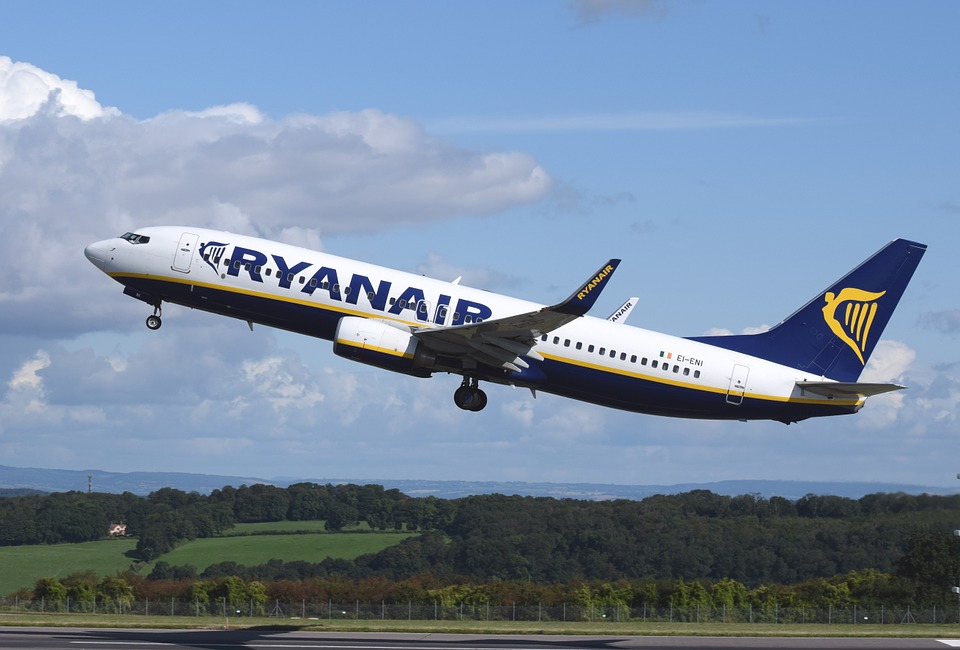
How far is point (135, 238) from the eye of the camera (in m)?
57.2

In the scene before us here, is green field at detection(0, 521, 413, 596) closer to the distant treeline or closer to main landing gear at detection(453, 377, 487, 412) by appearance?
the distant treeline

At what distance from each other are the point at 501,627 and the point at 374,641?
1229 cm

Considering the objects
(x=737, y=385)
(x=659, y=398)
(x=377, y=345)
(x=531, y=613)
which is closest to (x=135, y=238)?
(x=377, y=345)

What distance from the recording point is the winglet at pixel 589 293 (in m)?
48.9

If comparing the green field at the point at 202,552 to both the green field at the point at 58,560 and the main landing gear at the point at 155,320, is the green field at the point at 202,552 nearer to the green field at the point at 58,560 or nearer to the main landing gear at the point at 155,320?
the green field at the point at 58,560

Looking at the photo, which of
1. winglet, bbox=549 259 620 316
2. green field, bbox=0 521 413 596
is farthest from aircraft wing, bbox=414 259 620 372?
green field, bbox=0 521 413 596

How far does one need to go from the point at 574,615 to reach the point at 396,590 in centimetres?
1918

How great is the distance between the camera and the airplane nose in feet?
189

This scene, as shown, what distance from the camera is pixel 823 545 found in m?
96.4

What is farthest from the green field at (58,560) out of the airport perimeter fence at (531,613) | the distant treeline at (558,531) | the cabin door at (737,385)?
the cabin door at (737,385)

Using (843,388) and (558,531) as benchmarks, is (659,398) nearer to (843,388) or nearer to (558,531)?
(843,388)

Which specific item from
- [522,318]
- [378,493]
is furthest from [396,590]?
[378,493]

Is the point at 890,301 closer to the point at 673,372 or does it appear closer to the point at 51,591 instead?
the point at 673,372

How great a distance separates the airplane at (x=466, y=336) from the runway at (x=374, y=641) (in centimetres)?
996
